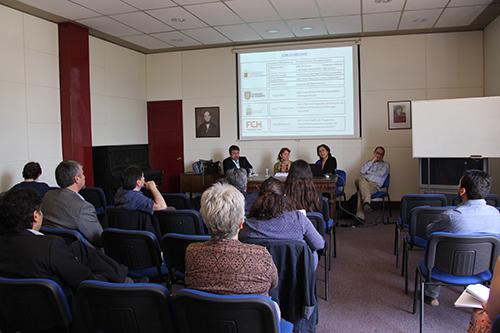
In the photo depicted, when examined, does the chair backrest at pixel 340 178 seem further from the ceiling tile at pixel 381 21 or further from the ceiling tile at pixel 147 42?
the ceiling tile at pixel 147 42

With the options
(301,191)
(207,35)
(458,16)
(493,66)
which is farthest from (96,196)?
(493,66)

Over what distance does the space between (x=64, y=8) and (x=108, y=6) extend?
0.60 m

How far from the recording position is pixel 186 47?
8.66m

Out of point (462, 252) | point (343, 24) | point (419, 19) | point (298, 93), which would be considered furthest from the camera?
point (298, 93)

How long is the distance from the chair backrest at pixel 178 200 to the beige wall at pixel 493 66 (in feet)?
17.4

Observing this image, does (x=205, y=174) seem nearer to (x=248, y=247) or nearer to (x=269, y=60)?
(x=269, y=60)

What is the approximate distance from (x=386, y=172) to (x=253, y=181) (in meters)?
2.45

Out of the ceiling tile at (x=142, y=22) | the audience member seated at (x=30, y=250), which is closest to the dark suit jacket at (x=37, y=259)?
the audience member seated at (x=30, y=250)

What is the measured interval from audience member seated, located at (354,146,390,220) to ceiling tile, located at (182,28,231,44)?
138 inches

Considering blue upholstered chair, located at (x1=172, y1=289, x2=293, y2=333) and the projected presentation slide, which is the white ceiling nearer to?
the projected presentation slide

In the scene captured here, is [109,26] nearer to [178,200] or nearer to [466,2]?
[178,200]

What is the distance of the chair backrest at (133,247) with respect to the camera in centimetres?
297

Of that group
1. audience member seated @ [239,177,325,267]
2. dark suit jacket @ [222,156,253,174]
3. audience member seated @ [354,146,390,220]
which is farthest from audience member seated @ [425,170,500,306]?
dark suit jacket @ [222,156,253,174]

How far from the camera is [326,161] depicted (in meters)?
7.51
